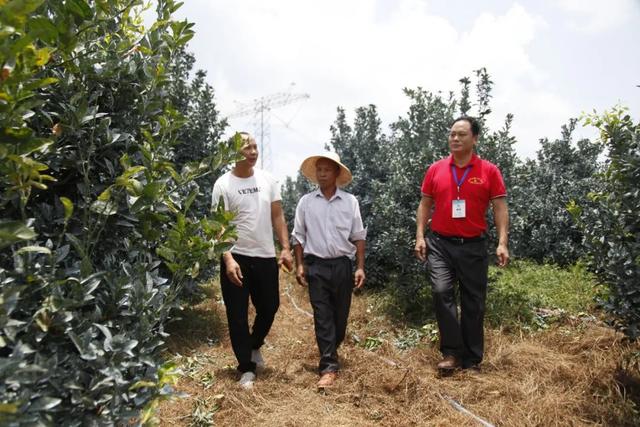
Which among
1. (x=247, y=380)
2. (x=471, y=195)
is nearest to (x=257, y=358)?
(x=247, y=380)

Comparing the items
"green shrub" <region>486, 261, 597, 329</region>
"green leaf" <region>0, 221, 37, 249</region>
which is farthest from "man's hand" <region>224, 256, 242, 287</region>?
"green shrub" <region>486, 261, 597, 329</region>

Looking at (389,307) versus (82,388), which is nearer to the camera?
(82,388)

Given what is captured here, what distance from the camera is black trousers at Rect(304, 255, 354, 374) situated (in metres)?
3.46

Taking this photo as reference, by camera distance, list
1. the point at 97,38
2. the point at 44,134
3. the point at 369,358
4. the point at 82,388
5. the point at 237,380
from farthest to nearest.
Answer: the point at 369,358
the point at 237,380
the point at 97,38
the point at 44,134
the point at 82,388

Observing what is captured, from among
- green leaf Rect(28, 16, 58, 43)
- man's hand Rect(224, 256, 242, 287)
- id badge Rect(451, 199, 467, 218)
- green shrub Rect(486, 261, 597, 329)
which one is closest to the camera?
green leaf Rect(28, 16, 58, 43)

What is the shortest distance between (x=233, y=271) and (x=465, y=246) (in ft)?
5.69

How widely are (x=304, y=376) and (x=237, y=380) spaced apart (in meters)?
0.51

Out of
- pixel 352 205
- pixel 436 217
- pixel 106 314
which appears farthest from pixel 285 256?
pixel 106 314

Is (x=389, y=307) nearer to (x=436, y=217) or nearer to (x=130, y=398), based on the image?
(x=436, y=217)

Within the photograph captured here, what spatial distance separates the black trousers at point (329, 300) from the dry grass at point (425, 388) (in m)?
0.23

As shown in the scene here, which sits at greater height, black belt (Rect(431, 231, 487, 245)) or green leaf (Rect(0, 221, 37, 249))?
green leaf (Rect(0, 221, 37, 249))

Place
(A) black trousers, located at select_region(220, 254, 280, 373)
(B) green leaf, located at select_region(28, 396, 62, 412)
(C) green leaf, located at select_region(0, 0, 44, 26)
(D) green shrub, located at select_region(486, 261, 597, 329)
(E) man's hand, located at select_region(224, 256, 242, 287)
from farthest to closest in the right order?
(D) green shrub, located at select_region(486, 261, 597, 329)
(A) black trousers, located at select_region(220, 254, 280, 373)
(E) man's hand, located at select_region(224, 256, 242, 287)
(B) green leaf, located at select_region(28, 396, 62, 412)
(C) green leaf, located at select_region(0, 0, 44, 26)

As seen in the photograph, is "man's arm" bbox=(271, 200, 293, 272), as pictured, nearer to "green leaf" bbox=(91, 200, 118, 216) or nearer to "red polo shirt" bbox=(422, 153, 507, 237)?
"red polo shirt" bbox=(422, 153, 507, 237)

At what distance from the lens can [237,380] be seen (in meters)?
3.51
